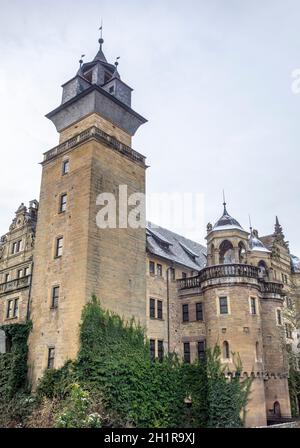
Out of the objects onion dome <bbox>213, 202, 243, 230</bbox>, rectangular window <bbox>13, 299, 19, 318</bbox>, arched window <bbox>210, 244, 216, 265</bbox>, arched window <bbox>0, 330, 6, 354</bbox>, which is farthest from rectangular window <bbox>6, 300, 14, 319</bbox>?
onion dome <bbox>213, 202, 243, 230</bbox>

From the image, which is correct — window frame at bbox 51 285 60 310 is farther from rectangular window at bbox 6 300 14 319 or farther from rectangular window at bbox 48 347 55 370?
rectangular window at bbox 6 300 14 319

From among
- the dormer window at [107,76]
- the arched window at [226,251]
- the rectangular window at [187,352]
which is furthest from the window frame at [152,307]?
the dormer window at [107,76]

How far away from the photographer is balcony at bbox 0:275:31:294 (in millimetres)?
34797

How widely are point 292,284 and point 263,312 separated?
13570 millimetres

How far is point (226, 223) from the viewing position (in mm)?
35781

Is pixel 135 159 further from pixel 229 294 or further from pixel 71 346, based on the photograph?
pixel 71 346

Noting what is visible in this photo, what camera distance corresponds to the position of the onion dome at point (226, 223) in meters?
35.2

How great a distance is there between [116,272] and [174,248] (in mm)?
11392

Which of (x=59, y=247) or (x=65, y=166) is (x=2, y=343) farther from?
(x=65, y=166)

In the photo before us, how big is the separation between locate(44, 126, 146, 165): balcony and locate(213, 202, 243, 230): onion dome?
29.2ft

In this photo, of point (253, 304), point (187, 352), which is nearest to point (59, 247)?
point (187, 352)

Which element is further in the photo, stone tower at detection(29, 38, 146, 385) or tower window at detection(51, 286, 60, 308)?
tower window at detection(51, 286, 60, 308)

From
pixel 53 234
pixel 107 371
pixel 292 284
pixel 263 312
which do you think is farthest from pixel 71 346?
pixel 292 284
